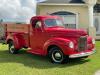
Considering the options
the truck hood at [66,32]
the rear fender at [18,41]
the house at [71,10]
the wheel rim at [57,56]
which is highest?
the house at [71,10]

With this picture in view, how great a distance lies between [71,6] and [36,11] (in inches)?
135

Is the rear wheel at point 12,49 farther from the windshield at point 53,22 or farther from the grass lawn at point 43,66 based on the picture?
the windshield at point 53,22

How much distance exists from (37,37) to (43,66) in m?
2.10

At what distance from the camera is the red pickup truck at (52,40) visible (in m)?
12.0

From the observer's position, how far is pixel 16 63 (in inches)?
488

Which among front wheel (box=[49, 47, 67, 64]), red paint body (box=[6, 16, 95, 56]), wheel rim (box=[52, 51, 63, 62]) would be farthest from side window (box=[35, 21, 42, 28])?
wheel rim (box=[52, 51, 63, 62])

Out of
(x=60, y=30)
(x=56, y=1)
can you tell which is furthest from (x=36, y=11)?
(x=60, y=30)

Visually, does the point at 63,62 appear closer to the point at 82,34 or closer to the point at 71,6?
the point at 82,34

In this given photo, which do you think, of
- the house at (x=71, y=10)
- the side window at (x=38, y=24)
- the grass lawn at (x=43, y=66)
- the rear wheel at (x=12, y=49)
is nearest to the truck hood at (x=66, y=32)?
the side window at (x=38, y=24)

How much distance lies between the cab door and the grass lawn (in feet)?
1.78

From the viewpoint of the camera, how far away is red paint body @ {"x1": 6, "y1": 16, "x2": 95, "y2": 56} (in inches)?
473

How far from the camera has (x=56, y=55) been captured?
1226cm

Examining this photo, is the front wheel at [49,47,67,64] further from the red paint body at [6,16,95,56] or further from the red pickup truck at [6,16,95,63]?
the red paint body at [6,16,95,56]

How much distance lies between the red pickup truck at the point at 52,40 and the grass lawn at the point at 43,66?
1.34ft
